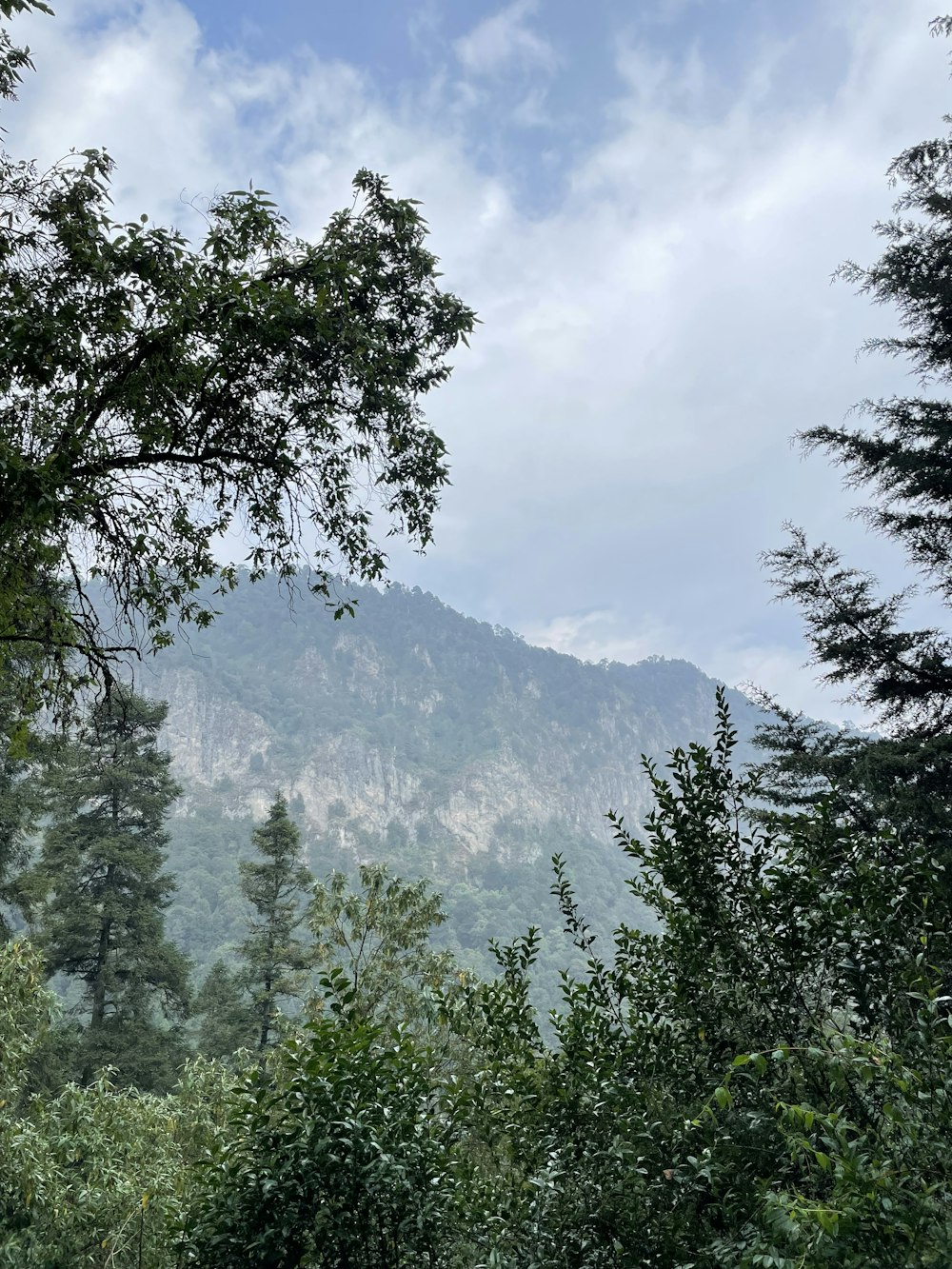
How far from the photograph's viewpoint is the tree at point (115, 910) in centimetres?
2028

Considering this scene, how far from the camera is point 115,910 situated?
67.4 ft

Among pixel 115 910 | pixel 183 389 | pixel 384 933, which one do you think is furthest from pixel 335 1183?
pixel 115 910

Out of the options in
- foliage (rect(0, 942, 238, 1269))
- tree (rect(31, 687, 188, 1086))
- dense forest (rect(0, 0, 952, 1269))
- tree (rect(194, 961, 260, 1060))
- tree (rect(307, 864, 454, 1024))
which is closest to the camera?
dense forest (rect(0, 0, 952, 1269))

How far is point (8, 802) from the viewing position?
15.4m

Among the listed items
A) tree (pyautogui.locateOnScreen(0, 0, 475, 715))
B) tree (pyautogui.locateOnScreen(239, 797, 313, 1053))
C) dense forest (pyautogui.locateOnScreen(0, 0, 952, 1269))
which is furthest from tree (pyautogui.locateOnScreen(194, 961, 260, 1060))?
tree (pyautogui.locateOnScreen(0, 0, 475, 715))

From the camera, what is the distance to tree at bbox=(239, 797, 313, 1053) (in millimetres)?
22938

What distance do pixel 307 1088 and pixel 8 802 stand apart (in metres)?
13.6

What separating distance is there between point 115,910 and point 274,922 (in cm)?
542

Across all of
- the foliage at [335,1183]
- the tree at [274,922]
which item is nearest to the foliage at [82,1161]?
the foliage at [335,1183]

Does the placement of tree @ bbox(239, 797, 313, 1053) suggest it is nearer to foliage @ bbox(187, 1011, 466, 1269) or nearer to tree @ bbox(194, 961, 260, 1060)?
tree @ bbox(194, 961, 260, 1060)

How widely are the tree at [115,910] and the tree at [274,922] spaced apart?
6.93ft

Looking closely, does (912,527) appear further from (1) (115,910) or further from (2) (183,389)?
(1) (115,910)

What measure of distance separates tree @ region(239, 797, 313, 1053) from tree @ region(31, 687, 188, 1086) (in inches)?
83.2

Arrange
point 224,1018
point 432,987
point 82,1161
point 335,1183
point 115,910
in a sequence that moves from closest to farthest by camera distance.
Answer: point 335,1183, point 432,987, point 82,1161, point 115,910, point 224,1018
